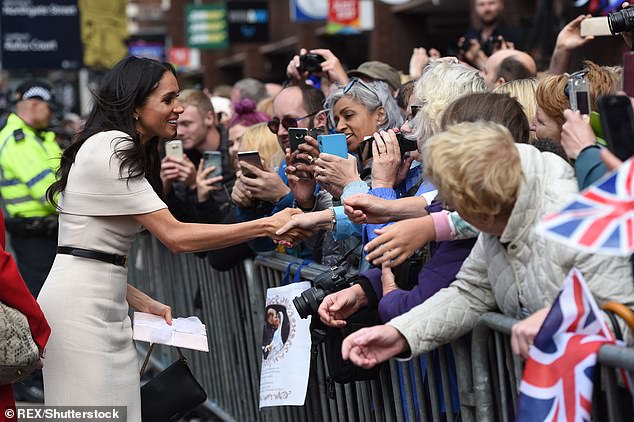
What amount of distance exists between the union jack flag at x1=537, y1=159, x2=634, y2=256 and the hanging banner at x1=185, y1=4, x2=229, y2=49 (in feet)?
82.2

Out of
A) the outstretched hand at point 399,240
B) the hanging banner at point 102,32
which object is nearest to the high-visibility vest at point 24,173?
the outstretched hand at point 399,240

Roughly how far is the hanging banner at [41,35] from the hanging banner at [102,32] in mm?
1657

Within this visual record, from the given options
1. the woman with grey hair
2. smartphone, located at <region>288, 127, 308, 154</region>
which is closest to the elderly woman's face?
the woman with grey hair

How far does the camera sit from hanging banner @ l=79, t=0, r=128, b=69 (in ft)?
62.6

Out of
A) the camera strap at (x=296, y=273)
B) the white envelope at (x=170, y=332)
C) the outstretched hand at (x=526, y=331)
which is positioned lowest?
the white envelope at (x=170, y=332)

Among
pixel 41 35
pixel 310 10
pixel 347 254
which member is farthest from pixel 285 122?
pixel 310 10

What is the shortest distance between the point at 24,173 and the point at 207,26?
1887 centimetres

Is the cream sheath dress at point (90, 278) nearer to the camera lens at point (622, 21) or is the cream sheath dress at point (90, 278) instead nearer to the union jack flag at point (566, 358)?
the camera lens at point (622, 21)

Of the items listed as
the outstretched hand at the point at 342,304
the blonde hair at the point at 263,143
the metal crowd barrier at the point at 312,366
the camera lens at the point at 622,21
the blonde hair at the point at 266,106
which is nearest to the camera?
the metal crowd barrier at the point at 312,366

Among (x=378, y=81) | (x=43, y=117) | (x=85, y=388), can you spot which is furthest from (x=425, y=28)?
(x=85, y=388)

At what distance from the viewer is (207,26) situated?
28016mm

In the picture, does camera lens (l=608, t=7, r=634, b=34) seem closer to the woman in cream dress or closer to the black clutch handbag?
the woman in cream dress

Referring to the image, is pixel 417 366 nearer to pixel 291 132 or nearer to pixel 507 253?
pixel 507 253

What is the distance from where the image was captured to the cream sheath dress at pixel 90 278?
456 cm
